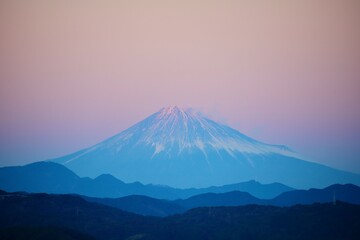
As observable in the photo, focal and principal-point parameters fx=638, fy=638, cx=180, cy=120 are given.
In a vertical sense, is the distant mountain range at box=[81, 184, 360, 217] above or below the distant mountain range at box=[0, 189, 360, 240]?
above

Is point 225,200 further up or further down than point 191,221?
further up

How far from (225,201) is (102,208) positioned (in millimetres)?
60247

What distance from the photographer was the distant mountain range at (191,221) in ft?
269

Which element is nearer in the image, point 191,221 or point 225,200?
point 191,221

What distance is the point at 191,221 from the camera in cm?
9206

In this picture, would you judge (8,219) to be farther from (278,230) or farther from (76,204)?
(278,230)

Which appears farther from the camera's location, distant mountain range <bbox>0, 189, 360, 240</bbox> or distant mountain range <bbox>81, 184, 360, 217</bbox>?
distant mountain range <bbox>81, 184, 360, 217</bbox>

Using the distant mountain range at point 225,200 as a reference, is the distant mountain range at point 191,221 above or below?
below

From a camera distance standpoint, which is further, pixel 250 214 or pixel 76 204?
pixel 76 204

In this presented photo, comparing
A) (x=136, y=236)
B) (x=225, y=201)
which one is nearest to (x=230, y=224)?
(x=136, y=236)

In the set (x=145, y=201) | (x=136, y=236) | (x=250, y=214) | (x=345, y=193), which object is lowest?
(x=136, y=236)

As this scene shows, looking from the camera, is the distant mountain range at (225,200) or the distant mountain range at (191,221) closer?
the distant mountain range at (191,221)

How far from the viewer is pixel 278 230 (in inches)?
3270

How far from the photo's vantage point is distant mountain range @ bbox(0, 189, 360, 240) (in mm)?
82062
